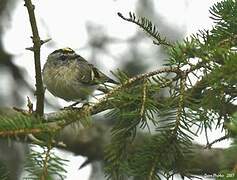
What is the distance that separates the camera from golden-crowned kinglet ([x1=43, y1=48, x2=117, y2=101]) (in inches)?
159

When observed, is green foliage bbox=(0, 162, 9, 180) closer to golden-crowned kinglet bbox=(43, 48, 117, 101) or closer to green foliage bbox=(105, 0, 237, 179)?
green foliage bbox=(105, 0, 237, 179)

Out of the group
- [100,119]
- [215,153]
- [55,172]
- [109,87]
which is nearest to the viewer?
[55,172]

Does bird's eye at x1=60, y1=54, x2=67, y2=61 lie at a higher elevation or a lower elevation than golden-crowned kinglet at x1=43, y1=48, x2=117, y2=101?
higher

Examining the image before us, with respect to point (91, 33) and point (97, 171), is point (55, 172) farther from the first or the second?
point (91, 33)

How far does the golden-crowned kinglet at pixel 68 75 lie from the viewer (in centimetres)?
405

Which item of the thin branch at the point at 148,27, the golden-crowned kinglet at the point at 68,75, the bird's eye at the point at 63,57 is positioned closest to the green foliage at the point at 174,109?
the thin branch at the point at 148,27

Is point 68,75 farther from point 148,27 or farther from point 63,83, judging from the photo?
point 148,27

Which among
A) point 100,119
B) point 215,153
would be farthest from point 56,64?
point 215,153

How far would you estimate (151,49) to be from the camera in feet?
16.3

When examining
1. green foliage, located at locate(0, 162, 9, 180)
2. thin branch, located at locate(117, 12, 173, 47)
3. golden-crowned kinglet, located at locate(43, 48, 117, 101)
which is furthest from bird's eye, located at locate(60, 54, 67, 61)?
green foliage, located at locate(0, 162, 9, 180)

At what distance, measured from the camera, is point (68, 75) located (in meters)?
4.19

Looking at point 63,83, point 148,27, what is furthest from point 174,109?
point 63,83

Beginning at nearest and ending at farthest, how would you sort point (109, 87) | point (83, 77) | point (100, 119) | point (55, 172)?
point (55, 172) < point (109, 87) < point (83, 77) < point (100, 119)

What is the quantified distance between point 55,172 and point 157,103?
471mm
